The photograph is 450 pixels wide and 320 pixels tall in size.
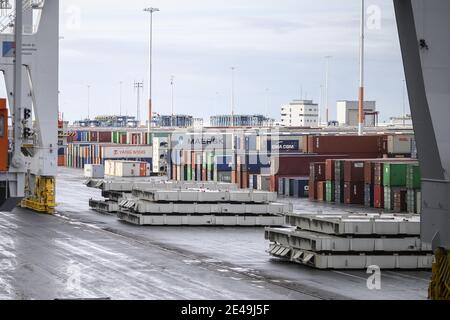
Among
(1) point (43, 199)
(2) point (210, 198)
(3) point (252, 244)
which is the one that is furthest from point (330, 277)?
(1) point (43, 199)

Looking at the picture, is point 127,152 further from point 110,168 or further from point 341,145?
point 341,145

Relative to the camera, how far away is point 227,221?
50688 millimetres

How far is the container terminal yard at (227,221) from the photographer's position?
55.8 feet

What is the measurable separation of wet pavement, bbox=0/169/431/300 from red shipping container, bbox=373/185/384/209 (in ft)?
59.7

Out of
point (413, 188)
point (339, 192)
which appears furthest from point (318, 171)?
point (413, 188)

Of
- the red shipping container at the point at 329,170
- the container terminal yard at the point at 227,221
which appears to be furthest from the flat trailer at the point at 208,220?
the red shipping container at the point at 329,170

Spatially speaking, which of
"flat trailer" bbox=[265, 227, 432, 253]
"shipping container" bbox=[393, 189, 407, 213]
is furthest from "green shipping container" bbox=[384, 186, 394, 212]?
"flat trailer" bbox=[265, 227, 432, 253]

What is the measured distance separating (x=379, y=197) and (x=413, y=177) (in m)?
5.61

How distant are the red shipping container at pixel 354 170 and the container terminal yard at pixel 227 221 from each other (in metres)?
0.07

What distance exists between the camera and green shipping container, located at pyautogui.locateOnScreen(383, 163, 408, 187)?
6275cm

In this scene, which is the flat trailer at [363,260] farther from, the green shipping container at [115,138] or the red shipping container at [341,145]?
the green shipping container at [115,138]

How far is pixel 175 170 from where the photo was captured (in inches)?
3666

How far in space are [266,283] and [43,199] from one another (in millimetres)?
30335
